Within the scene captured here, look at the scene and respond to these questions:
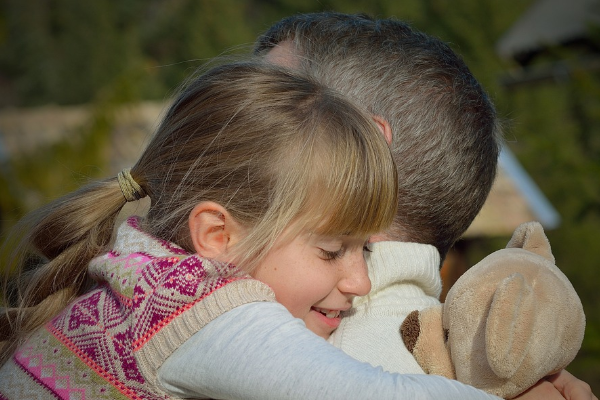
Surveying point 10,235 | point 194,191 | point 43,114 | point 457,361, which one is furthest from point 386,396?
point 43,114

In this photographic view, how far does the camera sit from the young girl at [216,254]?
1521mm

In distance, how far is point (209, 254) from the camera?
1.74 meters

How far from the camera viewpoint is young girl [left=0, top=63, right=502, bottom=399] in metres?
1.52

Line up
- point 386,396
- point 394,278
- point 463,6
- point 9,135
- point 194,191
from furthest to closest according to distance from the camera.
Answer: point 463,6
point 9,135
point 394,278
point 194,191
point 386,396

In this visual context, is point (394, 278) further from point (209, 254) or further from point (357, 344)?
point (209, 254)

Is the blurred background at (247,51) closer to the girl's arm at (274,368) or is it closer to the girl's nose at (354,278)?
the girl's nose at (354,278)

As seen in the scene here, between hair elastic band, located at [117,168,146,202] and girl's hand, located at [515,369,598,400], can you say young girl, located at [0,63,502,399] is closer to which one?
hair elastic band, located at [117,168,146,202]

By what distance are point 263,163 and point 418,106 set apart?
0.56 metres

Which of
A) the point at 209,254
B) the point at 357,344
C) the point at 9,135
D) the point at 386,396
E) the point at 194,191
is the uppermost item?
the point at 194,191

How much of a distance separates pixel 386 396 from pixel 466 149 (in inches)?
38.2

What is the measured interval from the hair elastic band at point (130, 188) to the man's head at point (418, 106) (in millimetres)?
544

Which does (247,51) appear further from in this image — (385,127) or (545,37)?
(545,37)

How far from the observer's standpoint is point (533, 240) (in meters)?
1.81

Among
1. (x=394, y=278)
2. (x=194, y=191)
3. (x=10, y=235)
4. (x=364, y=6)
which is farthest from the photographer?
(x=364, y=6)
